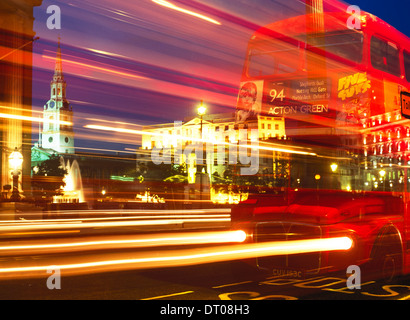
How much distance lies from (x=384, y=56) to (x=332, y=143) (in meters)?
2.75

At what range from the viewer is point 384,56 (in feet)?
32.2

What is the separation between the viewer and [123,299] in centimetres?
670

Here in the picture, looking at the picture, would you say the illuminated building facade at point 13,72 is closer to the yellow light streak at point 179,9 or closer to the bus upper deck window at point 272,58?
the bus upper deck window at point 272,58

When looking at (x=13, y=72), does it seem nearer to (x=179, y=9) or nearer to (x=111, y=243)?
(x=179, y=9)

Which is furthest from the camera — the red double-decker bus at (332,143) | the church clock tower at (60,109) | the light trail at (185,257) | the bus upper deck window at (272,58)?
the church clock tower at (60,109)

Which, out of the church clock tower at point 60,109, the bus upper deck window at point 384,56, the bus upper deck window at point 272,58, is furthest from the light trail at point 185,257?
the bus upper deck window at point 384,56

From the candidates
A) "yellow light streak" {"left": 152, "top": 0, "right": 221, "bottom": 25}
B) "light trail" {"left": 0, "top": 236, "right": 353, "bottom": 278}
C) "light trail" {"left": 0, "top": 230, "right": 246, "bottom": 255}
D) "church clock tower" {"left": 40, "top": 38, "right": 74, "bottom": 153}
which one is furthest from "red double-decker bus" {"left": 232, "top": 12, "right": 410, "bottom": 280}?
"church clock tower" {"left": 40, "top": 38, "right": 74, "bottom": 153}

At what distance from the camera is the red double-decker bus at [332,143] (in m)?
7.33

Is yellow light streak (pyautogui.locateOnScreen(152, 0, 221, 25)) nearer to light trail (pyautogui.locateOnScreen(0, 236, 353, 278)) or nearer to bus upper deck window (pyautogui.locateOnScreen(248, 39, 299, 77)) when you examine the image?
bus upper deck window (pyautogui.locateOnScreen(248, 39, 299, 77))

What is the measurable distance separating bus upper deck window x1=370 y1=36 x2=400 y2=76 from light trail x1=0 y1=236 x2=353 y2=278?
412 centimetres

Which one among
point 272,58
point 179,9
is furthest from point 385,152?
point 179,9

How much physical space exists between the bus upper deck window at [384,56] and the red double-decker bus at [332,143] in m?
0.02

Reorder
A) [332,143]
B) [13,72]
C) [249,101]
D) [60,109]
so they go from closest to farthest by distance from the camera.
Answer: [332,143] < [249,101] < [60,109] < [13,72]
